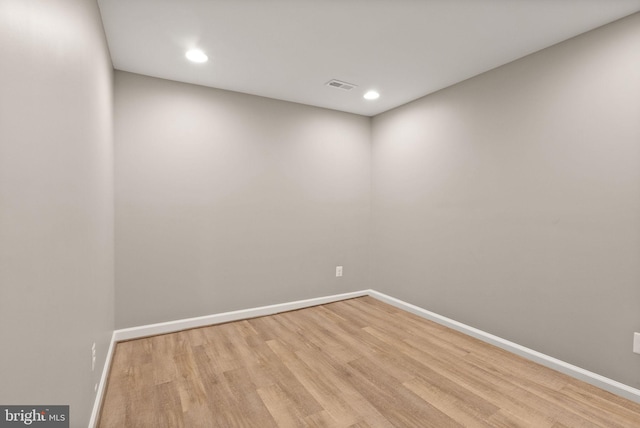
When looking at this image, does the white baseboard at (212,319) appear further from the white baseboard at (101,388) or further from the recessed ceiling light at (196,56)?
the recessed ceiling light at (196,56)

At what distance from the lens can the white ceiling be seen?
72.9 inches

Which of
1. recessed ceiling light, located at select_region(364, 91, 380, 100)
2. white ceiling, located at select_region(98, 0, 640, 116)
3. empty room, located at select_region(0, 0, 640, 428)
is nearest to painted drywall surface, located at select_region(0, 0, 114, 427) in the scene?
empty room, located at select_region(0, 0, 640, 428)

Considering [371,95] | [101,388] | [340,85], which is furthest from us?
[371,95]

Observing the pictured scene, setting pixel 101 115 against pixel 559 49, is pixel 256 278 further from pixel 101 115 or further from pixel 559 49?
pixel 559 49

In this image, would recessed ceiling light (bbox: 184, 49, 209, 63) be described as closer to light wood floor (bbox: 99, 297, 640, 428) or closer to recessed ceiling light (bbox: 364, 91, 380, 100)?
recessed ceiling light (bbox: 364, 91, 380, 100)

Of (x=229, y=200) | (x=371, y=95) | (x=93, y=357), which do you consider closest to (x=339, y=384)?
(x=93, y=357)

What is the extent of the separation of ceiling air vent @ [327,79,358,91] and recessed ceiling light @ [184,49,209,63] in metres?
1.14

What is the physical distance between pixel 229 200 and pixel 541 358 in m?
3.07

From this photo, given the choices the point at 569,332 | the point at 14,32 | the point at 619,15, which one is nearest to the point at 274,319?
the point at 569,332

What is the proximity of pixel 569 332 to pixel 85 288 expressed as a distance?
10.1 ft

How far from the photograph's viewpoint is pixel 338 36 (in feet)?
7.12

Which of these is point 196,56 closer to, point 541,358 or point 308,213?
point 308,213

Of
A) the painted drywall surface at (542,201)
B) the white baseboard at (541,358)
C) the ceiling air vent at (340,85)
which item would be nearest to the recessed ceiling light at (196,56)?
the ceiling air vent at (340,85)

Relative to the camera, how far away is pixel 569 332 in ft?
7.30
